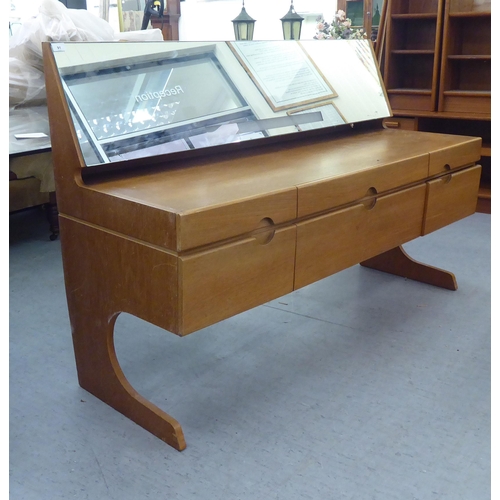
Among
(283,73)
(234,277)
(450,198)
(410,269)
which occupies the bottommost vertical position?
(410,269)

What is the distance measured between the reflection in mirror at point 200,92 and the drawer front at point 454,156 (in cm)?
33

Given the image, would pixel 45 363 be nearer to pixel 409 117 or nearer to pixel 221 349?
pixel 221 349

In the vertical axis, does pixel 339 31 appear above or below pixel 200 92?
above

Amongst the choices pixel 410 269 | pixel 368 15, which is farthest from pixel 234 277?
pixel 368 15

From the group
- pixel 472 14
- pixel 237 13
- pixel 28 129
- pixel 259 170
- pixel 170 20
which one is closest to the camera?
pixel 259 170

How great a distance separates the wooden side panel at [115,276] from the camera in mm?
1268

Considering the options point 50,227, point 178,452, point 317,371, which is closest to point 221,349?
point 317,371

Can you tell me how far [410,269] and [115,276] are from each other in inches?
60.4

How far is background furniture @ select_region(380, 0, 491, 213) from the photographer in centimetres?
358

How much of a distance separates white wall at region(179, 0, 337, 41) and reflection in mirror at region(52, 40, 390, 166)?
11.2 ft

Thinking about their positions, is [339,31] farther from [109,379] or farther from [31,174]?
[109,379]

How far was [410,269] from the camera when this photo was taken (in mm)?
2580

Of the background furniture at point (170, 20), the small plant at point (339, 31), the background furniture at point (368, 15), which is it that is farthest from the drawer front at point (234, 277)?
the background furniture at point (170, 20)

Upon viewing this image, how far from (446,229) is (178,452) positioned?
7.45ft
